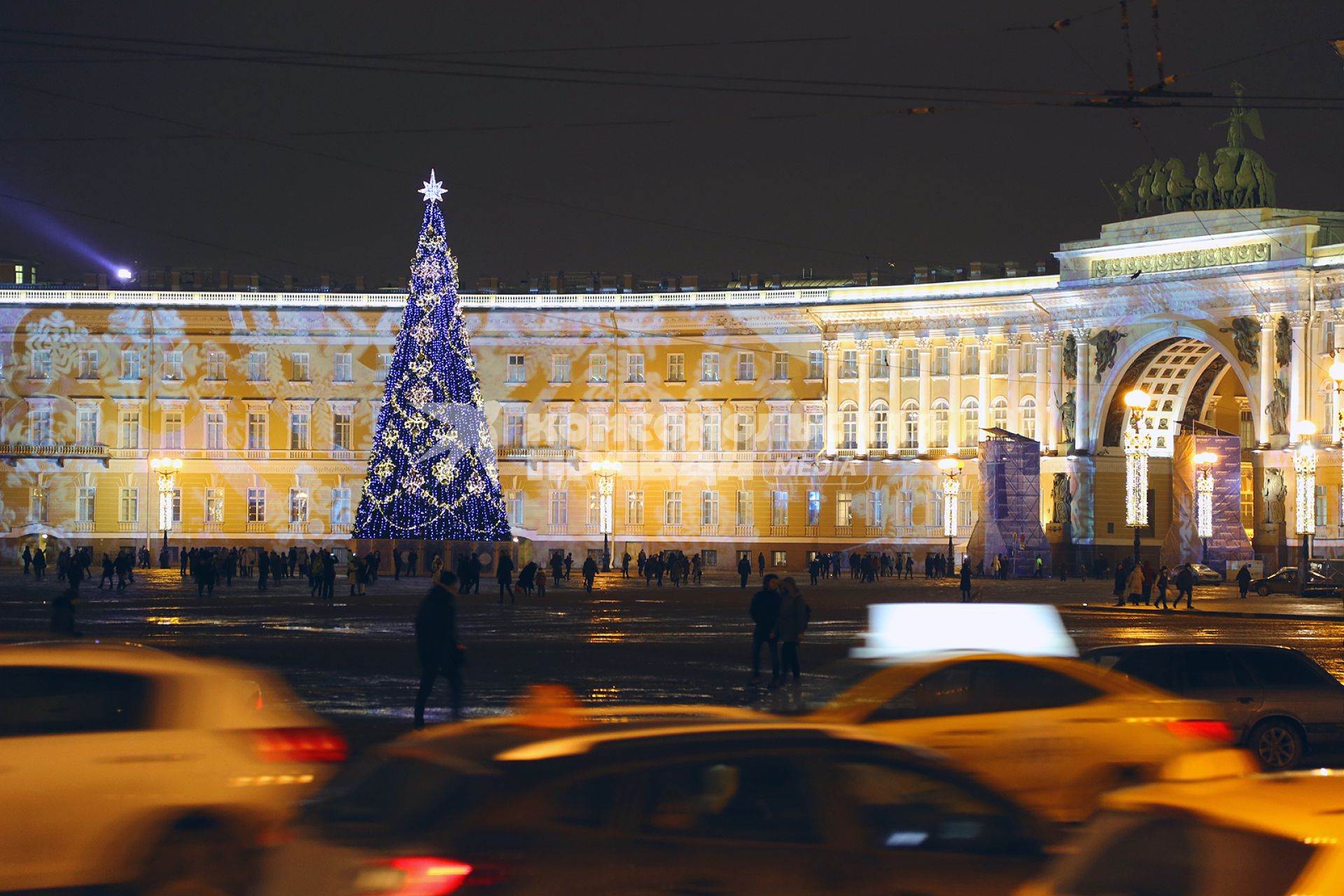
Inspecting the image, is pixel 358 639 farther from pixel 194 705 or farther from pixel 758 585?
pixel 758 585

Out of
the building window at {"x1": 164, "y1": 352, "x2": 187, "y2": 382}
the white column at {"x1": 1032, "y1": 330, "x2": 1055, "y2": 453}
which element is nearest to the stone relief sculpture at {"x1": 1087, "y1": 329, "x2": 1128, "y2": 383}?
the white column at {"x1": 1032, "y1": 330, "x2": 1055, "y2": 453}

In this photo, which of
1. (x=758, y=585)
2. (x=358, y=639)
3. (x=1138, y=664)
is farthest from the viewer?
(x=758, y=585)

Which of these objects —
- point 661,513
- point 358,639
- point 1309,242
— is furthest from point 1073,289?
point 358,639

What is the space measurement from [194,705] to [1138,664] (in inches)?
296

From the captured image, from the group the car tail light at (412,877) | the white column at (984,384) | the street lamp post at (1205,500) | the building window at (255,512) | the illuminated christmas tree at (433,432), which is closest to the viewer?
the car tail light at (412,877)

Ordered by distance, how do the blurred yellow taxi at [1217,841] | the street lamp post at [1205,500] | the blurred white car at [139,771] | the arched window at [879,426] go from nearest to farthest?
the blurred yellow taxi at [1217,841] → the blurred white car at [139,771] → the street lamp post at [1205,500] → the arched window at [879,426]

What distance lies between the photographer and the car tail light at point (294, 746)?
10023 millimetres

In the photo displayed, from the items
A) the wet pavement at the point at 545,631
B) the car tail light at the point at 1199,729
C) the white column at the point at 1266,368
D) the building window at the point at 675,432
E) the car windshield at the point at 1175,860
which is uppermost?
the white column at the point at 1266,368

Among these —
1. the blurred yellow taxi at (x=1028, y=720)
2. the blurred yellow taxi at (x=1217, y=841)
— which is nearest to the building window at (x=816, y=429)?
the blurred yellow taxi at (x=1028, y=720)

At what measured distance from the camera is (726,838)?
267 inches

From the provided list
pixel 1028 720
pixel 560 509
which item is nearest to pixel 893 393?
pixel 560 509

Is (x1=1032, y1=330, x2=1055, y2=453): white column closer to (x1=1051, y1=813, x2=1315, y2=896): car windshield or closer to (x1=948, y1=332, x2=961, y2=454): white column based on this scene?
(x1=948, y1=332, x2=961, y2=454): white column

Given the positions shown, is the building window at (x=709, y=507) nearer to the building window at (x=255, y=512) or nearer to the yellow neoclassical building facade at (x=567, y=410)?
the yellow neoclassical building facade at (x=567, y=410)

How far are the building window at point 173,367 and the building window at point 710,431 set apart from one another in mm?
22205
